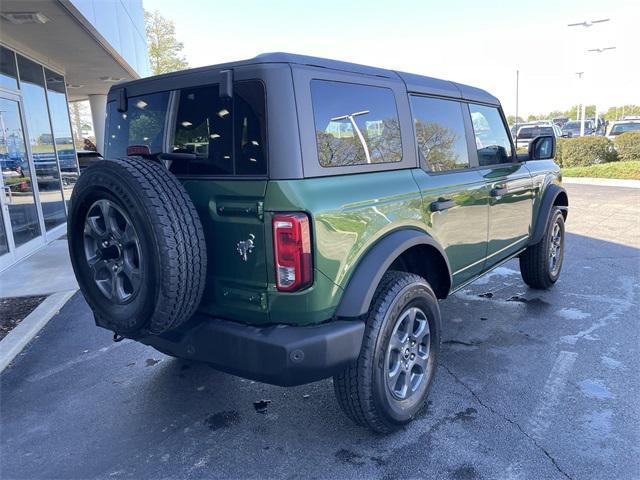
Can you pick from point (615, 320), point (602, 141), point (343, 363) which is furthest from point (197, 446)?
point (602, 141)

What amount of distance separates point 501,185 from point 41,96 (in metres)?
8.97

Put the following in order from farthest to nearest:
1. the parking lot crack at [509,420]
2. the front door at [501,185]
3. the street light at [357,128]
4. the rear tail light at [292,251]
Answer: the front door at [501,185] < the street light at [357,128] < the parking lot crack at [509,420] < the rear tail light at [292,251]

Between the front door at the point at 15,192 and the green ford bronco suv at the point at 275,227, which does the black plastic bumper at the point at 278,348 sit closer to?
the green ford bronco suv at the point at 275,227

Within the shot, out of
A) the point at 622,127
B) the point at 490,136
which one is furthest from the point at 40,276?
the point at 622,127

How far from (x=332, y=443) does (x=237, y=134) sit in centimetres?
176

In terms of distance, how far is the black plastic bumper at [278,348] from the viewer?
2.21 metres

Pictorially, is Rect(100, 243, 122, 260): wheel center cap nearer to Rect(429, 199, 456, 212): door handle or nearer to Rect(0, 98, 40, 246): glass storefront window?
Rect(429, 199, 456, 212): door handle

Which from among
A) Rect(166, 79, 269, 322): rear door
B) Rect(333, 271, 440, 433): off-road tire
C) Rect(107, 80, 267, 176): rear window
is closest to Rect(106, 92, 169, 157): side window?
Rect(107, 80, 267, 176): rear window

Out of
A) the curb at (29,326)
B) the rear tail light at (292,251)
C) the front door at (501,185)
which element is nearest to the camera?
the rear tail light at (292,251)

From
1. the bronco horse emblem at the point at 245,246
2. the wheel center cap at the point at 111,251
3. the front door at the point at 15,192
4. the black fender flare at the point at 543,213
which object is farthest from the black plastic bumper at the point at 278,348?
the front door at the point at 15,192

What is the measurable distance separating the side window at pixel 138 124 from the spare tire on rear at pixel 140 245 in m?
0.47

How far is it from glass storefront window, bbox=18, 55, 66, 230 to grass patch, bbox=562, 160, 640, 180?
14801mm

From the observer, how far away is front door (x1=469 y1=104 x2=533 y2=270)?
383 centimetres

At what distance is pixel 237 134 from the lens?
2387 mm
